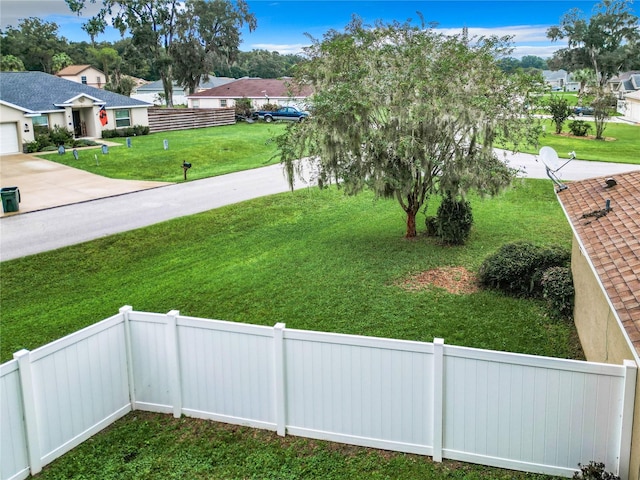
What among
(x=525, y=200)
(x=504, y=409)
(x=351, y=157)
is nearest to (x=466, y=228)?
(x=351, y=157)

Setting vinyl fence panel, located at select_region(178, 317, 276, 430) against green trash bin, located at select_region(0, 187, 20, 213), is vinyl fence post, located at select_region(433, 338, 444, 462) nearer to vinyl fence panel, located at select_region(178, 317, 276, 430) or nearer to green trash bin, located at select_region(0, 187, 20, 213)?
vinyl fence panel, located at select_region(178, 317, 276, 430)

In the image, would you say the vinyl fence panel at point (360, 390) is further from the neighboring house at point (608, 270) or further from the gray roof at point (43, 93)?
the gray roof at point (43, 93)

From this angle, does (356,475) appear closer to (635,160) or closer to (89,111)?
(635,160)

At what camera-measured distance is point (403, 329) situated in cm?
1102

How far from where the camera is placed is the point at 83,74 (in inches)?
3007

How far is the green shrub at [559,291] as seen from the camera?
11141mm

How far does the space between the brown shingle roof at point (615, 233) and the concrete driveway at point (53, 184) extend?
729 inches

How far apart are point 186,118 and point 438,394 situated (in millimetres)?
44195

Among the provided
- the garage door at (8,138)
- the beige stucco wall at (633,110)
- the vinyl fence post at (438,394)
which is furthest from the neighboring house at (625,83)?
the vinyl fence post at (438,394)

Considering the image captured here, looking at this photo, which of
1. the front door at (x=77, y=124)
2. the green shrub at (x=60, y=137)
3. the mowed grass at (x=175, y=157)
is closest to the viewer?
the mowed grass at (x=175, y=157)

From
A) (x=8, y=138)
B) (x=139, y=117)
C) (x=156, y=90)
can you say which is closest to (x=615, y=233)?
(x=8, y=138)

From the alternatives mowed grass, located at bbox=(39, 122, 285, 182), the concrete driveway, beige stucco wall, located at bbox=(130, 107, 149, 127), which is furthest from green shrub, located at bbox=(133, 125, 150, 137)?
the concrete driveway

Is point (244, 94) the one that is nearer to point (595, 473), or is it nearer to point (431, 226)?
point (431, 226)

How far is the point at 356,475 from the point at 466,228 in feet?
34.1
